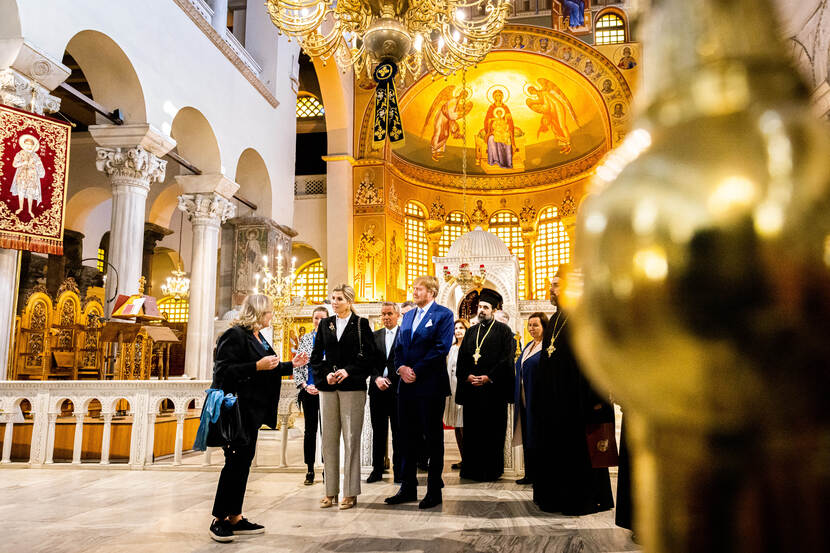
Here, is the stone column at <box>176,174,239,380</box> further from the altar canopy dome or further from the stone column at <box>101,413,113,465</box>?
the altar canopy dome

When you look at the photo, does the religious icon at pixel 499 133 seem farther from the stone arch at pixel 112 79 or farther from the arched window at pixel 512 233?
the stone arch at pixel 112 79

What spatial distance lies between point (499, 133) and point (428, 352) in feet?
51.9

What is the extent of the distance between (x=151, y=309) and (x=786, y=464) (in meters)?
8.50

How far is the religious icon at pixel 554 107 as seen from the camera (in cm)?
1767

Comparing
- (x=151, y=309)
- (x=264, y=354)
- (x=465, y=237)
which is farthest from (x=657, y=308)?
(x=465, y=237)

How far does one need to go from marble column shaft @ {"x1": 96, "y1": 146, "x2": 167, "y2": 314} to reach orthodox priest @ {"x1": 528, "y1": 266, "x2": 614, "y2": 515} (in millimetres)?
6961

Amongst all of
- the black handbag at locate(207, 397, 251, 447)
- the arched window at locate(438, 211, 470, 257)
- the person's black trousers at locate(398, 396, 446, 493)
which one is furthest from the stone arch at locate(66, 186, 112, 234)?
the black handbag at locate(207, 397, 251, 447)

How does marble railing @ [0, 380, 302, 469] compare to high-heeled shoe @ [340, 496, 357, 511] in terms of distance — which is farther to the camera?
marble railing @ [0, 380, 302, 469]

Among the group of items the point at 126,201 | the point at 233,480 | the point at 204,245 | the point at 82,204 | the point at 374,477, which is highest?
the point at 82,204

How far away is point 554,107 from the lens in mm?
18016

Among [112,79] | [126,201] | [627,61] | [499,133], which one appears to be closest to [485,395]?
[126,201]

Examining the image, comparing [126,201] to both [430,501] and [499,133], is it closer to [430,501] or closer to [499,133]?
[430,501]

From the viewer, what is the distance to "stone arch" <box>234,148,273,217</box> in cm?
1309

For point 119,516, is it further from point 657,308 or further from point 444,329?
point 657,308
